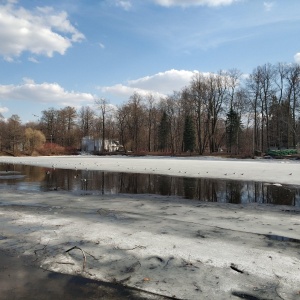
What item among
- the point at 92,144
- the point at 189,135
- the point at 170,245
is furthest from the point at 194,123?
the point at 170,245

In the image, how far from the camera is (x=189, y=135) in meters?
72.1

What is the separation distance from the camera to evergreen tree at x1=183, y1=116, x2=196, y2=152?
72.1 meters

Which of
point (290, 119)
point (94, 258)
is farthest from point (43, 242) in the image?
point (290, 119)

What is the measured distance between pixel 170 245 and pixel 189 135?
66685mm

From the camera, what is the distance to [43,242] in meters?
6.33

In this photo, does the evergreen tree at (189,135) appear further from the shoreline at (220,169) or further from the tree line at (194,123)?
the shoreline at (220,169)

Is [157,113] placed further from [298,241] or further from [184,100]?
[298,241]

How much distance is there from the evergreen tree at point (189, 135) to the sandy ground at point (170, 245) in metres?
61.9

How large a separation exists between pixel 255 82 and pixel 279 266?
200 ft

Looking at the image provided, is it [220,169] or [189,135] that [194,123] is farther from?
[220,169]

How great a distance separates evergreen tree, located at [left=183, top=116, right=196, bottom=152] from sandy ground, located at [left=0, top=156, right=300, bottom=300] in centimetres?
6191

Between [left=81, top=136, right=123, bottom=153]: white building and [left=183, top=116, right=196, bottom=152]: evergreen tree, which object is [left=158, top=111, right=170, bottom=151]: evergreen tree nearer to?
[left=183, top=116, right=196, bottom=152]: evergreen tree

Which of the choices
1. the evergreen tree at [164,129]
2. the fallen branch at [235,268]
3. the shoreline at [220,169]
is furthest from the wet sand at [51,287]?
the evergreen tree at [164,129]

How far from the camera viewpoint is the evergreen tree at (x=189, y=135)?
237 feet
